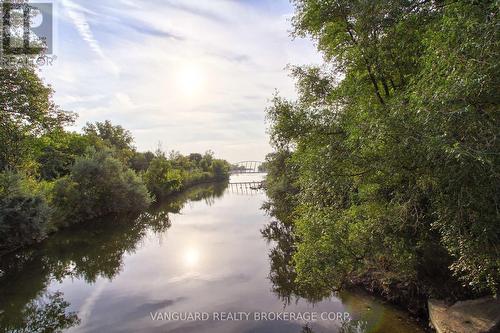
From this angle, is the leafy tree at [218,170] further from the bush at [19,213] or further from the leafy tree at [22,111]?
the leafy tree at [22,111]

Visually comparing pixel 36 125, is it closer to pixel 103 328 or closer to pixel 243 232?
pixel 103 328

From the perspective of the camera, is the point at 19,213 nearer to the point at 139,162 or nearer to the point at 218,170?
the point at 139,162

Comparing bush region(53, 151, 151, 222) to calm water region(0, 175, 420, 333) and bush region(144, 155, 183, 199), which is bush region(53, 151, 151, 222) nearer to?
calm water region(0, 175, 420, 333)

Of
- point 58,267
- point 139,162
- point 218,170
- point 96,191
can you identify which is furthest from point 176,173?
point 218,170

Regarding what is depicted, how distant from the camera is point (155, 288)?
1294cm

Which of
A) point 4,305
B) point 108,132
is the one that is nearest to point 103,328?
point 4,305

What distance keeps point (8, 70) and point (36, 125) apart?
288 cm

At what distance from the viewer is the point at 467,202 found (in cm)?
518

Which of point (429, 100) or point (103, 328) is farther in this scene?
point (103, 328)

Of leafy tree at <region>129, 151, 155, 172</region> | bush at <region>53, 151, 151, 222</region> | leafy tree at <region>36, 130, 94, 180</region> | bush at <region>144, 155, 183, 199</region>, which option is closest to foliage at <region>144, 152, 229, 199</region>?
bush at <region>144, 155, 183, 199</region>

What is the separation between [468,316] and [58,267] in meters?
17.2
